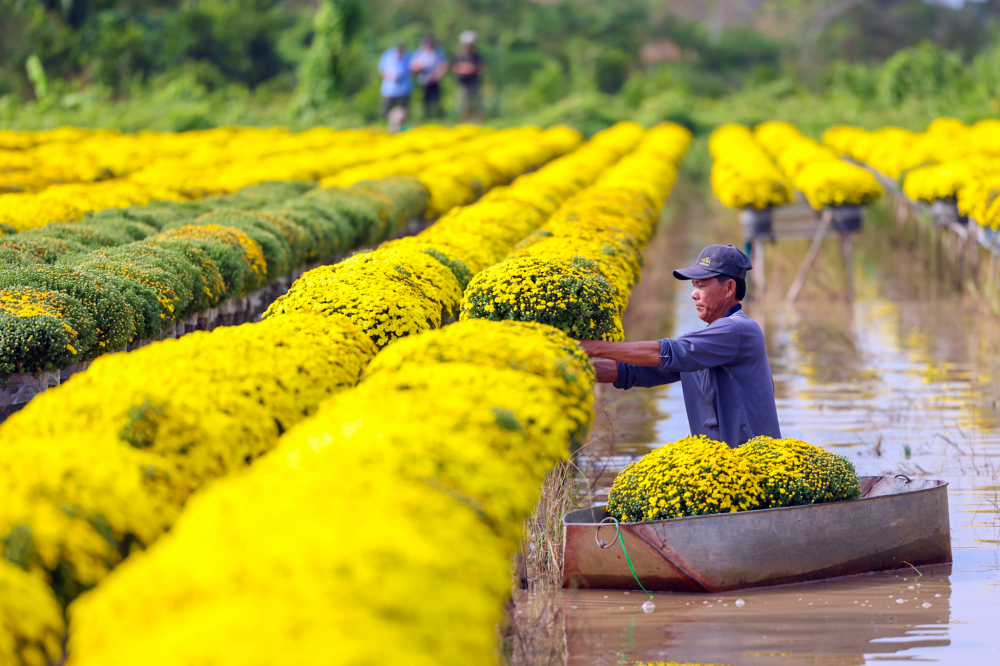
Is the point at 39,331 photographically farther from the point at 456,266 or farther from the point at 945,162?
the point at 945,162

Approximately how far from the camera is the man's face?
5.89 m

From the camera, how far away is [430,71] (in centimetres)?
3531

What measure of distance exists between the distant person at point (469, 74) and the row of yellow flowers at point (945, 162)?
1159 centimetres

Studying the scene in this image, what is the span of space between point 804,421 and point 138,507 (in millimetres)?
7220

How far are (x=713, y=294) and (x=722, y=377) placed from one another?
43 centimetres

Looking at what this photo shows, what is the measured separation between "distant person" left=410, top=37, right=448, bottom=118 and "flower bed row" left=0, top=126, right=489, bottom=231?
4.29m

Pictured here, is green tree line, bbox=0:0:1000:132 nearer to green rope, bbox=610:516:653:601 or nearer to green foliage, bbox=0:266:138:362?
green foliage, bbox=0:266:138:362

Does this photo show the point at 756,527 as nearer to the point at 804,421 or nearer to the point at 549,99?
the point at 804,421

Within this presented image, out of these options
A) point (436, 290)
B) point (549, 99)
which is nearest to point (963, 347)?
point (436, 290)

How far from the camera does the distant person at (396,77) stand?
110 ft

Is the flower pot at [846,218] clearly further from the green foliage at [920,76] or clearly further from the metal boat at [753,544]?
the green foliage at [920,76]

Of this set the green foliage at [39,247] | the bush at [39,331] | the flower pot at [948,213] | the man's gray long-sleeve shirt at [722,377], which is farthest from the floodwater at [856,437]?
the green foliage at [39,247]

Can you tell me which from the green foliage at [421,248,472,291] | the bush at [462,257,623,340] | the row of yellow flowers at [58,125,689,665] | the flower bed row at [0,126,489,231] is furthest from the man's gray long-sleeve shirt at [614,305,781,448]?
the flower bed row at [0,126,489,231]

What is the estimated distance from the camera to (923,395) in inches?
427
